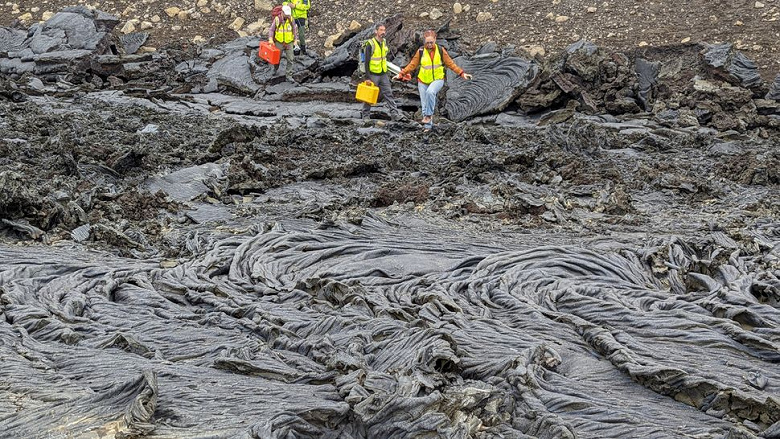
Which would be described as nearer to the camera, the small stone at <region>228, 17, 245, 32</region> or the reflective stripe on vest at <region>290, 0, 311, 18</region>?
the reflective stripe on vest at <region>290, 0, 311, 18</region>

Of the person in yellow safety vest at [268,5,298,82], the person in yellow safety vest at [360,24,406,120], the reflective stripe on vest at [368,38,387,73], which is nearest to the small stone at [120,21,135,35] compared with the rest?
the person in yellow safety vest at [268,5,298,82]

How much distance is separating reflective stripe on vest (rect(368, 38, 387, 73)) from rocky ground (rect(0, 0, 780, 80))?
639cm

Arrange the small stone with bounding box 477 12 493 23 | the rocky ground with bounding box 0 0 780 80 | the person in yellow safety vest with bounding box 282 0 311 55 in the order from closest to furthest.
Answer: the rocky ground with bounding box 0 0 780 80 < the person in yellow safety vest with bounding box 282 0 311 55 < the small stone with bounding box 477 12 493 23

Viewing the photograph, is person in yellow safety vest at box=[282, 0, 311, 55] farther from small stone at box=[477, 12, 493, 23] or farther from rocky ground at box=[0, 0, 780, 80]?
small stone at box=[477, 12, 493, 23]

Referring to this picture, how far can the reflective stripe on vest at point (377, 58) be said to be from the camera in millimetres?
13750

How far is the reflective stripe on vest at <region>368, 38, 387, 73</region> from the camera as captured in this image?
1375 centimetres

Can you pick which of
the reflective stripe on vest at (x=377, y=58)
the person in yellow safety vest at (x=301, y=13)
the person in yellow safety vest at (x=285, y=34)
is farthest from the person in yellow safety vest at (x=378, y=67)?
the person in yellow safety vest at (x=301, y=13)

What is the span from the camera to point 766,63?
16.8 meters

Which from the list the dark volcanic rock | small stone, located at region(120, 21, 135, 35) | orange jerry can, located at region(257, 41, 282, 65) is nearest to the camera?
the dark volcanic rock

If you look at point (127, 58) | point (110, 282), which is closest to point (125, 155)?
point (110, 282)

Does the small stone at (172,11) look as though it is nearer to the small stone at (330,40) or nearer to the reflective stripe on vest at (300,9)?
the small stone at (330,40)

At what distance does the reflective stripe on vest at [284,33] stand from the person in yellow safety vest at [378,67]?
3.33 metres

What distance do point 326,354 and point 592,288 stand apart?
5.74 ft

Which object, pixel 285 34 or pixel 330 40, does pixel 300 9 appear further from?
pixel 285 34
